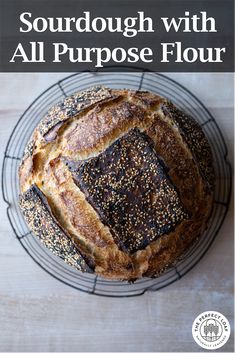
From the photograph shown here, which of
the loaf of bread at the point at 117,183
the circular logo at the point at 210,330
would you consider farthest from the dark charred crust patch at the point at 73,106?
the circular logo at the point at 210,330

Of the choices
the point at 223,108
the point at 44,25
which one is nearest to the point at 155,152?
the point at 223,108

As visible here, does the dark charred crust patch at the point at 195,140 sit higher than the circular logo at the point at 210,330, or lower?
higher

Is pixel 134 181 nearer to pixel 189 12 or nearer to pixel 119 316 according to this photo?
pixel 119 316

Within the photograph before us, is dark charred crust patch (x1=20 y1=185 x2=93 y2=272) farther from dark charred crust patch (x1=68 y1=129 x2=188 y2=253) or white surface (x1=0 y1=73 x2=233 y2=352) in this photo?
white surface (x1=0 y1=73 x2=233 y2=352)

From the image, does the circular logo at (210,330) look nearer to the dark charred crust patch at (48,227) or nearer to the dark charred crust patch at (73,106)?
the dark charred crust patch at (48,227)

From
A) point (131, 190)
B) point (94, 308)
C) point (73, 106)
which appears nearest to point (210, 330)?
point (94, 308)

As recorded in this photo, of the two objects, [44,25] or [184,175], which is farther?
[44,25]
